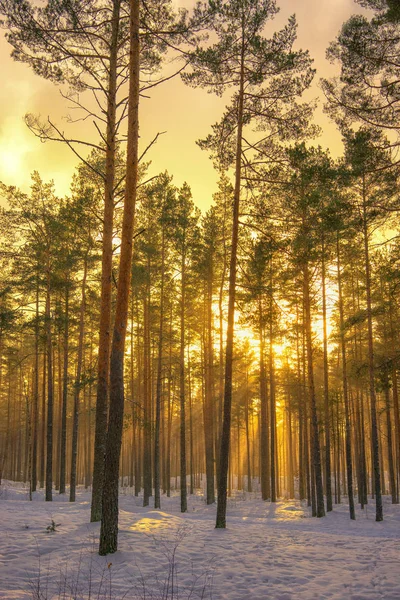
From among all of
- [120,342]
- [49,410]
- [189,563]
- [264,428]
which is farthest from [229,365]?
[264,428]

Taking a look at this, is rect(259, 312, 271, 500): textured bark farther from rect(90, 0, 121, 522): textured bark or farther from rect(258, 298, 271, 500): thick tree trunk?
rect(90, 0, 121, 522): textured bark

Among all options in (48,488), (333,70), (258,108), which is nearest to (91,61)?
(258,108)

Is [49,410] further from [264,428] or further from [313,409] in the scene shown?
[313,409]

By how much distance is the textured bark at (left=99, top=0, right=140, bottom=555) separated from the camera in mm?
8148

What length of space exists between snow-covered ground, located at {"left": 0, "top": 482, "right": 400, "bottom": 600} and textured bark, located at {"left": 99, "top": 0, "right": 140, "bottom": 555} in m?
0.73

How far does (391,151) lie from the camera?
12.0m

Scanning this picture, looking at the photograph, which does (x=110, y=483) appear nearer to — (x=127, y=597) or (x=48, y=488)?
(x=127, y=597)

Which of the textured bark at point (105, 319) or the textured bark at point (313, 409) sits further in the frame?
the textured bark at point (313, 409)

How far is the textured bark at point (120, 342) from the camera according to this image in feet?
26.7

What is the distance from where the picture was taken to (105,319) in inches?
448

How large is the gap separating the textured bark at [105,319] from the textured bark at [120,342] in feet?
6.52

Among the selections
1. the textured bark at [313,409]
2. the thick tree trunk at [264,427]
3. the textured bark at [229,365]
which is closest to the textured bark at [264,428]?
the thick tree trunk at [264,427]

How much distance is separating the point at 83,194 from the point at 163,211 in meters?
4.56

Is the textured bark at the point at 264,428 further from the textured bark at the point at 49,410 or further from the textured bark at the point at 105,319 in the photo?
the textured bark at the point at 105,319
